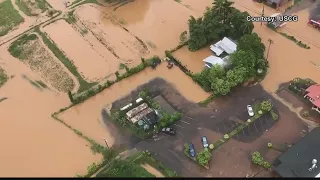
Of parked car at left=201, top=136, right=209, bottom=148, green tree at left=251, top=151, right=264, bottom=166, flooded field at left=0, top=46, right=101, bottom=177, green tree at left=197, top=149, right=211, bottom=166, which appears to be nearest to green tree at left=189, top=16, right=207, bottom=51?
parked car at left=201, top=136, right=209, bottom=148

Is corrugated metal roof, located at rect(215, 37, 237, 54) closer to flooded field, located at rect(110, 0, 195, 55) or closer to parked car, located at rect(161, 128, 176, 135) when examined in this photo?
flooded field, located at rect(110, 0, 195, 55)

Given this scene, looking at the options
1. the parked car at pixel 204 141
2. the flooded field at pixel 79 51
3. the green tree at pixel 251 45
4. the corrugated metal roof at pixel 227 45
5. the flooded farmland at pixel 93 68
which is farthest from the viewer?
the flooded field at pixel 79 51

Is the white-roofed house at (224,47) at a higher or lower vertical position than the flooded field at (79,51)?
lower

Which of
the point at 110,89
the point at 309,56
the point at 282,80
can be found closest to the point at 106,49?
the point at 110,89

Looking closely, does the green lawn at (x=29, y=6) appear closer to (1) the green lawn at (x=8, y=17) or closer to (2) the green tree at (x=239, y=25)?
(1) the green lawn at (x=8, y=17)

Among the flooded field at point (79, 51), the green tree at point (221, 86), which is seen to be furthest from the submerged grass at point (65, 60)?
the green tree at point (221, 86)

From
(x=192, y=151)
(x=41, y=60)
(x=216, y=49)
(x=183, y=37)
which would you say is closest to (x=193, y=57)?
(x=216, y=49)
